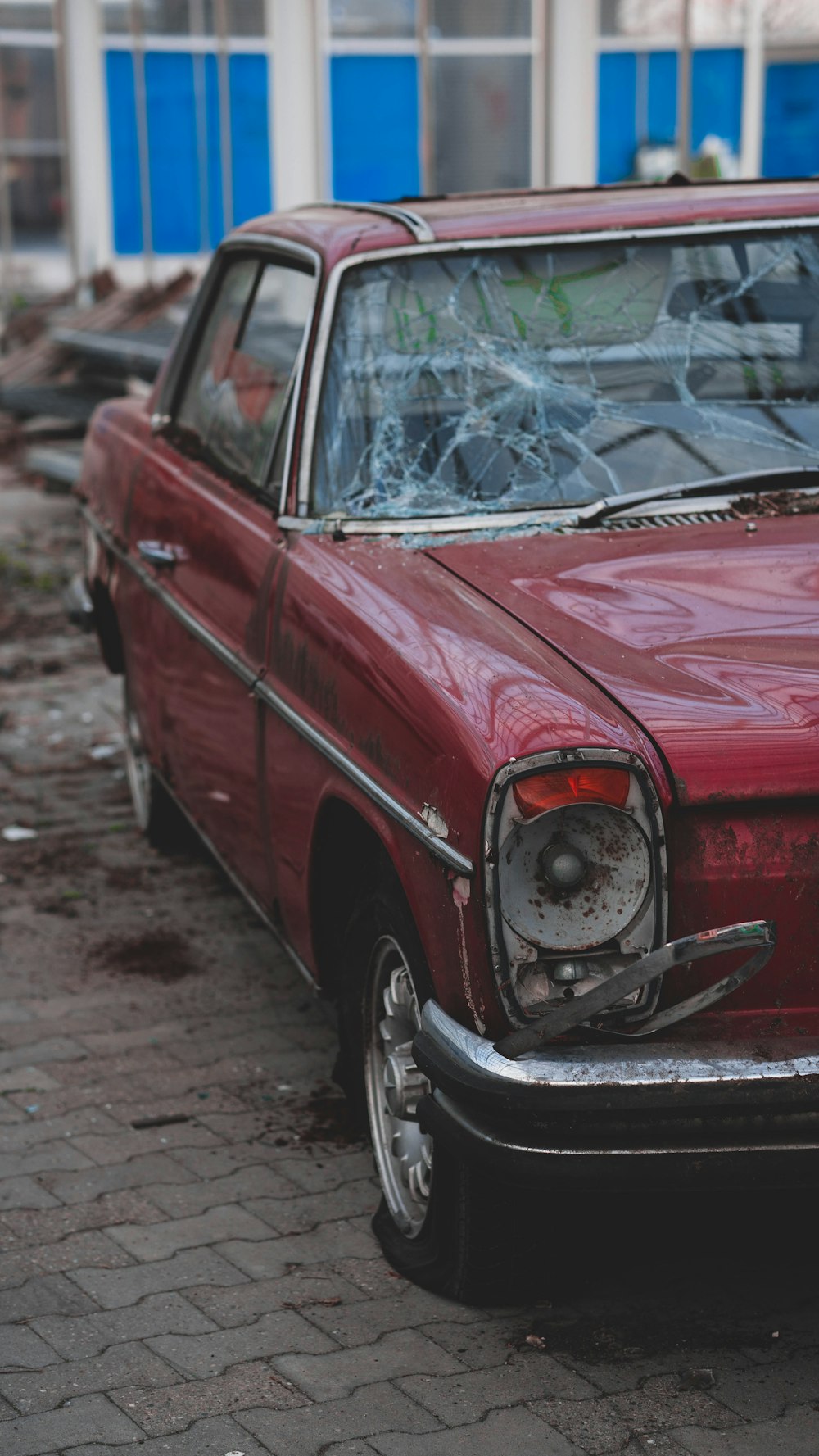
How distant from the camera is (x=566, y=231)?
13.3 ft

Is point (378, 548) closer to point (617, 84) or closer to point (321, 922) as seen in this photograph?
point (321, 922)

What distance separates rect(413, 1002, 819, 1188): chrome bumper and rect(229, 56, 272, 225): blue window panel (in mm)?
14206

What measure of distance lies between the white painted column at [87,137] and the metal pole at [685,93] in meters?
5.06

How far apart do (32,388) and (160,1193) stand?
10906mm

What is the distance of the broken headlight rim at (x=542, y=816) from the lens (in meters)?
2.64

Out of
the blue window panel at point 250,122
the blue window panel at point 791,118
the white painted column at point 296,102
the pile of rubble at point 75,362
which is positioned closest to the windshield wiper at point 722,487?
the pile of rubble at point 75,362

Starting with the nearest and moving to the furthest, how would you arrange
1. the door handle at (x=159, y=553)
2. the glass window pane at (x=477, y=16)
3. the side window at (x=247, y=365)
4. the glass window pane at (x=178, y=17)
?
1. the side window at (x=247, y=365)
2. the door handle at (x=159, y=553)
3. the glass window pane at (x=178, y=17)
4. the glass window pane at (x=477, y=16)

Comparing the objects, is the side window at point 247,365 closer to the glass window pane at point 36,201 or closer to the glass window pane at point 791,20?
the glass window pane at point 36,201

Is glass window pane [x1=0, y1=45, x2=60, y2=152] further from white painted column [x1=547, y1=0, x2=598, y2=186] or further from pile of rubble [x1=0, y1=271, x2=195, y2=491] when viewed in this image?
white painted column [x1=547, y1=0, x2=598, y2=186]

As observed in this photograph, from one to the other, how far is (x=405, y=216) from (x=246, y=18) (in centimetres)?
1273

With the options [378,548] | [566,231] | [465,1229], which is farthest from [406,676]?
[566,231]

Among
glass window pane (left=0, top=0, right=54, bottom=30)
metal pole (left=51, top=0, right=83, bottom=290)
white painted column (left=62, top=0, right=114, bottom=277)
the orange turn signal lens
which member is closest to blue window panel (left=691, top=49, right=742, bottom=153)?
white painted column (left=62, top=0, right=114, bottom=277)

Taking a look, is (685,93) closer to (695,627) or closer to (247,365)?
(247,365)

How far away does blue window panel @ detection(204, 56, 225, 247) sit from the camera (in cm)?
1584
